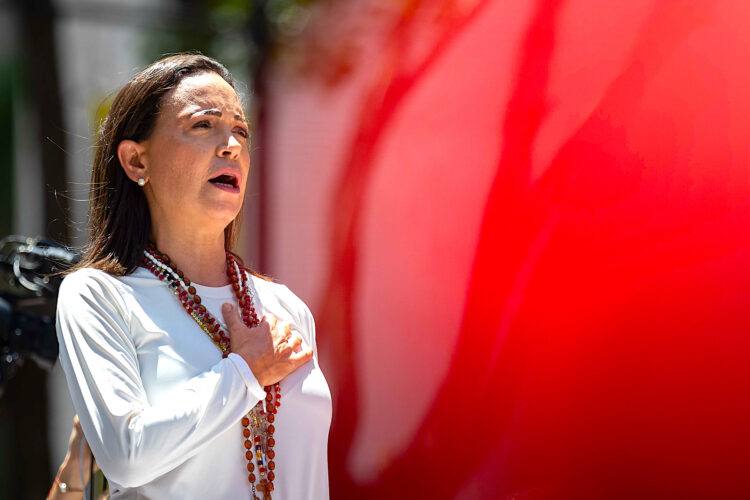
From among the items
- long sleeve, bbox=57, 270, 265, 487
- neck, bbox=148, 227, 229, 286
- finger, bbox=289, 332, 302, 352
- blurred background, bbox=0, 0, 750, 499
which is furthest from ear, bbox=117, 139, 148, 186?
blurred background, bbox=0, 0, 750, 499

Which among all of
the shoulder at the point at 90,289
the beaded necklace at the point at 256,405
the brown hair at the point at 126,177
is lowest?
the beaded necklace at the point at 256,405

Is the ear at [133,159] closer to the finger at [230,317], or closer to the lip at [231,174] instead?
the lip at [231,174]

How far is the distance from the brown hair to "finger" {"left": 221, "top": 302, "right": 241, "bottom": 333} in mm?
177

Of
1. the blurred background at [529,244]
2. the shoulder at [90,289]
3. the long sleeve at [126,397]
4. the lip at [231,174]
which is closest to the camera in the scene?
the long sleeve at [126,397]

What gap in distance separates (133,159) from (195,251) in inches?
7.9

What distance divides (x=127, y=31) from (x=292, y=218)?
116 cm

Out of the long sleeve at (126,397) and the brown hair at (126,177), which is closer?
the long sleeve at (126,397)

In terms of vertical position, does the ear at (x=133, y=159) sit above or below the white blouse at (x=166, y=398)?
above

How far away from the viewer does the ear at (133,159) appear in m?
1.52

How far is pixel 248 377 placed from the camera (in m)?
1.34

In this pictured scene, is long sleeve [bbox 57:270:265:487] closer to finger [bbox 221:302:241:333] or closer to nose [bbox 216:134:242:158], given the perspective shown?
finger [bbox 221:302:241:333]

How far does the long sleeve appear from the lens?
126 cm

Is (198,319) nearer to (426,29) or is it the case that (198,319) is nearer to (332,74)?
(426,29)

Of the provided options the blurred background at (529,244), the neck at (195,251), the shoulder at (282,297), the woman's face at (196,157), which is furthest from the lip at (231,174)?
the blurred background at (529,244)
